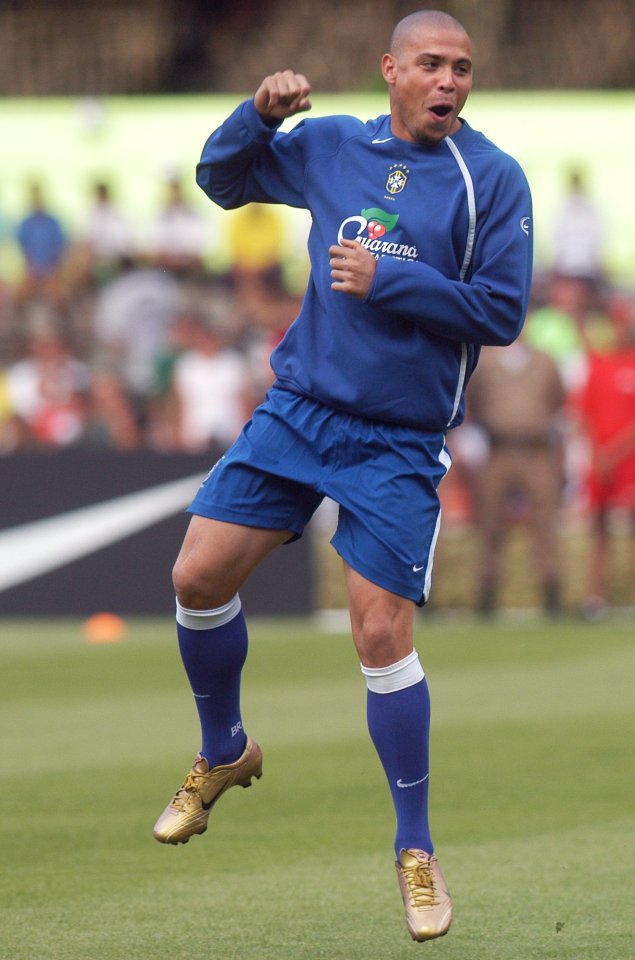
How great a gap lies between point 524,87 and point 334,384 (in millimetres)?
16205

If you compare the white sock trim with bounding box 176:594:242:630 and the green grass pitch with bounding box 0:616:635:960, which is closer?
the green grass pitch with bounding box 0:616:635:960

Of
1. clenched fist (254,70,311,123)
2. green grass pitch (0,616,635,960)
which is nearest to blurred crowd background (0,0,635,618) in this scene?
green grass pitch (0,616,635,960)

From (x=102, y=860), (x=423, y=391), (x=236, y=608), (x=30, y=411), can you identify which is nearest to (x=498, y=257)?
(x=423, y=391)

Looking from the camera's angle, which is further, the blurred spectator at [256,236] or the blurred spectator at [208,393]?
the blurred spectator at [256,236]

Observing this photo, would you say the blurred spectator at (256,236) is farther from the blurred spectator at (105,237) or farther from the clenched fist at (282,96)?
the clenched fist at (282,96)

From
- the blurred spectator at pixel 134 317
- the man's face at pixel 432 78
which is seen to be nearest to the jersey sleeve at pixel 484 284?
the man's face at pixel 432 78

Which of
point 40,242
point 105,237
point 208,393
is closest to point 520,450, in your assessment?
point 208,393

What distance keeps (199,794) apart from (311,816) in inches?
56.2

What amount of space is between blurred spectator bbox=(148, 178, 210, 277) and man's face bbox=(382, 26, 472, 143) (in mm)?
12665

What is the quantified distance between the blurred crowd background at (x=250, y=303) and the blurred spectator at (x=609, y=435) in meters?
0.02

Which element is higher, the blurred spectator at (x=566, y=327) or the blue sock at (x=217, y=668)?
the blue sock at (x=217, y=668)

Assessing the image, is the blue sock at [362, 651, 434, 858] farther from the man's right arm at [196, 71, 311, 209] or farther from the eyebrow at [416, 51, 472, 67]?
the eyebrow at [416, 51, 472, 67]

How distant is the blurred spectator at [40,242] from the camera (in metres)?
17.8

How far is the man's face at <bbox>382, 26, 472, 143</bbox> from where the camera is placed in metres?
4.69
